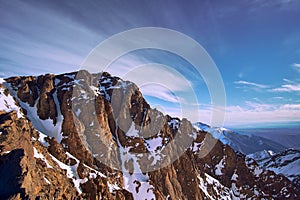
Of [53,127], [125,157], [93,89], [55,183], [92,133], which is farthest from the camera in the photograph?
[93,89]

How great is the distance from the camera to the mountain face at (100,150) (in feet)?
174

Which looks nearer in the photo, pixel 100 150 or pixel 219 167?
pixel 100 150

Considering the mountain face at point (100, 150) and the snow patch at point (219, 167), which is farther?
the snow patch at point (219, 167)

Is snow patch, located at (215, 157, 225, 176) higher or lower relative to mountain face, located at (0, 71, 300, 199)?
lower

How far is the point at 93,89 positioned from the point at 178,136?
69894 millimetres

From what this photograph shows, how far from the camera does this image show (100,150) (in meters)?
106

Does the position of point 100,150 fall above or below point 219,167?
above

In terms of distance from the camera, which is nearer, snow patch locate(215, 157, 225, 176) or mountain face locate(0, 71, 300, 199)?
mountain face locate(0, 71, 300, 199)

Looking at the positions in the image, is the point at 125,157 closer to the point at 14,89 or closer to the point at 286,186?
the point at 14,89

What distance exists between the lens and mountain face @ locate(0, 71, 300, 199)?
5303 cm

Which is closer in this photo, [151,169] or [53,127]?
[53,127]

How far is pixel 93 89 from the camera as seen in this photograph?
135875 millimetres

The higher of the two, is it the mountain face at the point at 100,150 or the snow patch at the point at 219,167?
the mountain face at the point at 100,150

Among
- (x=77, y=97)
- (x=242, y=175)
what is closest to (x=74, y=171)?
(x=77, y=97)
